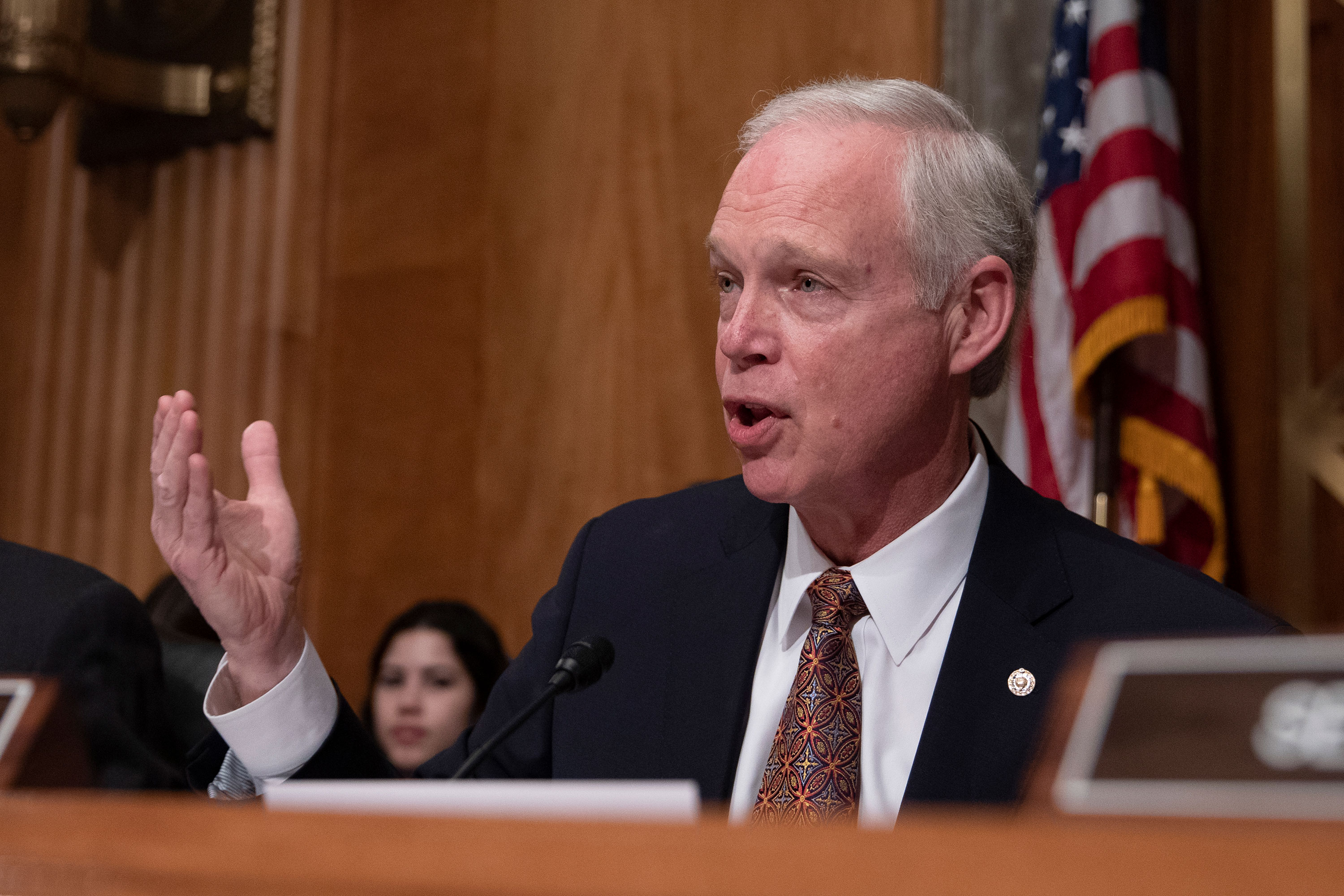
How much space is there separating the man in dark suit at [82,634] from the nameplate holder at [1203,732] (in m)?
1.13

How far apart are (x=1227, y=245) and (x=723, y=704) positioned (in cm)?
233

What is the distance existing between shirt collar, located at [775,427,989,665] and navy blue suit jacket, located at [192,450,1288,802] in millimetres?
25

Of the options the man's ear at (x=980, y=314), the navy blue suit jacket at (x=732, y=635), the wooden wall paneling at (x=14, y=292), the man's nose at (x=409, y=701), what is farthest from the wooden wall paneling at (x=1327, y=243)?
the wooden wall paneling at (x=14, y=292)

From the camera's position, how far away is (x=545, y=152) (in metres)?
4.33

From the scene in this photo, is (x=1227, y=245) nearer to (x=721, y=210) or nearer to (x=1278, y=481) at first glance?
(x=1278, y=481)

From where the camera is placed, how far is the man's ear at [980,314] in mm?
1702

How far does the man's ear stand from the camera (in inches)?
67.0

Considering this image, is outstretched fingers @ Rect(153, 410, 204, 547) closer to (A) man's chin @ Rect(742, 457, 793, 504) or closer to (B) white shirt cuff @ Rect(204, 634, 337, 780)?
(B) white shirt cuff @ Rect(204, 634, 337, 780)

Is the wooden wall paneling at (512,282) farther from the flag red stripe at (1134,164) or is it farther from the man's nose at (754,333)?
the man's nose at (754,333)

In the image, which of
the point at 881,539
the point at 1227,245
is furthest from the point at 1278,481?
the point at 881,539

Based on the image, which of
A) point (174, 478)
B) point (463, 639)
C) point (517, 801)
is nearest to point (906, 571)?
point (174, 478)

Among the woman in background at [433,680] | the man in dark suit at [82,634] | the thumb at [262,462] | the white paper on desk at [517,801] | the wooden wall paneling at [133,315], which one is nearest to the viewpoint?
the white paper on desk at [517,801]

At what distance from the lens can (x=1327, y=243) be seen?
124 inches

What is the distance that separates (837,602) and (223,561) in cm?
71
